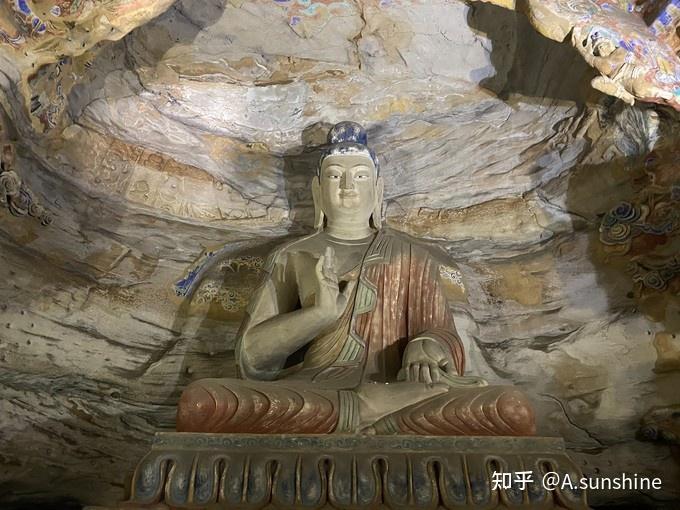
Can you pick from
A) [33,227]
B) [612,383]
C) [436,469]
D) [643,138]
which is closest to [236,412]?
[436,469]

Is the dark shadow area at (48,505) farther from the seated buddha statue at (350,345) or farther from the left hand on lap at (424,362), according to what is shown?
the left hand on lap at (424,362)

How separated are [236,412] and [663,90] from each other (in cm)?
247

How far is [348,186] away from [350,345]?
1030 millimetres

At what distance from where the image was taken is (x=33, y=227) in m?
4.29

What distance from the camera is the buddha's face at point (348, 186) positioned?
14.3 feet

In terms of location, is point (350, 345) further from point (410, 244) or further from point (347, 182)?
point (347, 182)

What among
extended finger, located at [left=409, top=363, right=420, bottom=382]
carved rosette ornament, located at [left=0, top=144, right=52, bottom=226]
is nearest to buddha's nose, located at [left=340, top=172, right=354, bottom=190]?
extended finger, located at [left=409, top=363, right=420, bottom=382]

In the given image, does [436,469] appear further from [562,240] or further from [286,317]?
[562,240]

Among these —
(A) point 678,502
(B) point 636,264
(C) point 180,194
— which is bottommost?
(A) point 678,502

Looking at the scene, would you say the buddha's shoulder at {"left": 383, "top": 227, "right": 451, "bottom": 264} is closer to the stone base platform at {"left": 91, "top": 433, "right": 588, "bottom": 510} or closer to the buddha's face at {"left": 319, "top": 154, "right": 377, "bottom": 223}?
the buddha's face at {"left": 319, "top": 154, "right": 377, "bottom": 223}

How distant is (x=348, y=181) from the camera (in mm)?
4348

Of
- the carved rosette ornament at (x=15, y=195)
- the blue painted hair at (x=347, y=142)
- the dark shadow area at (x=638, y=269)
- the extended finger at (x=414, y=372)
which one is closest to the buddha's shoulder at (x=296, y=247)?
the blue painted hair at (x=347, y=142)

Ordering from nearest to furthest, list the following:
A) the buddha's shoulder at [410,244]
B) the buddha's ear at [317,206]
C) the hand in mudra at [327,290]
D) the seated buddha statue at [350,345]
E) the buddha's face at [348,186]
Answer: the seated buddha statue at [350,345] → the hand in mudra at [327,290] → the buddha's shoulder at [410,244] → the buddha's face at [348,186] → the buddha's ear at [317,206]

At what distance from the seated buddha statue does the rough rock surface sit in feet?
2.28
